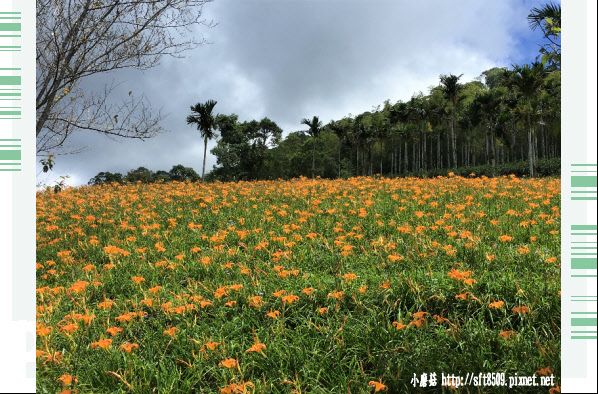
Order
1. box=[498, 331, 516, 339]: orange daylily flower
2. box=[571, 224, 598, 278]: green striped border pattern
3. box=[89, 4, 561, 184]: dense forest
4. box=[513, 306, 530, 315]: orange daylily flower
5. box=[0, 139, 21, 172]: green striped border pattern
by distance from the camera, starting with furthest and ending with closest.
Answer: box=[89, 4, 561, 184]: dense forest, box=[513, 306, 530, 315]: orange daylily flower, box=[498, 331, 516, 339]: orange daylily flower, box=[0, 139, 21, 172]: green striped border pattern, box=[571, 224, 598, 278]: green striped border pattern

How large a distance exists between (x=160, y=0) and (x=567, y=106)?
5.27 metres

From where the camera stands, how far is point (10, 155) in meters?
1.49

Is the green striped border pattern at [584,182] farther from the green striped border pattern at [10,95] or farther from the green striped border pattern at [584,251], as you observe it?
the green striped border pattern at [10,95]

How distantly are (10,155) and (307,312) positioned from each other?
2266mm

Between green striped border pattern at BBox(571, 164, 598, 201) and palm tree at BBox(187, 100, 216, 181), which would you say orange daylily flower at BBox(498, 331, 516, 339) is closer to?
green striped border pattern at BBox(571, 164, 598, 201)

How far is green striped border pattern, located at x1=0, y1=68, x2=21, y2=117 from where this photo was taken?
4.76 feet

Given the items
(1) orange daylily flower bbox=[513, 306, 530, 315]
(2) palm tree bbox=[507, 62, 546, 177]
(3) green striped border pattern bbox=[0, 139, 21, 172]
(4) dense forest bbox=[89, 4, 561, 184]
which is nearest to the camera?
(3) green striped border pattern bbox=[0, 139, 21, 172]

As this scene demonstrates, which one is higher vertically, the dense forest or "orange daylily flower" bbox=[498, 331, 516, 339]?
the dense forest

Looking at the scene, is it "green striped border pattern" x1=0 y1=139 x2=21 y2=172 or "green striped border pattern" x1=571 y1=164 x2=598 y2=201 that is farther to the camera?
"green striped border pattern" x1=0 y1=139 x2=21 y2=172

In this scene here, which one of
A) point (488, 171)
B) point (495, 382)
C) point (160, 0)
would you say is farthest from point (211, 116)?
point (495, 382)

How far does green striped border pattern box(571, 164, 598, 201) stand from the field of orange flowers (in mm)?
1213

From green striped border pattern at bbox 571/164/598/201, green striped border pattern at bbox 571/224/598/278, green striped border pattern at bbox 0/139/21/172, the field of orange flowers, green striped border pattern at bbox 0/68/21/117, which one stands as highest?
green striped border pattern at bbox 0/68/21/117

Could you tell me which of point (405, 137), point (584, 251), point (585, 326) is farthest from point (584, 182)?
point (405, 137)

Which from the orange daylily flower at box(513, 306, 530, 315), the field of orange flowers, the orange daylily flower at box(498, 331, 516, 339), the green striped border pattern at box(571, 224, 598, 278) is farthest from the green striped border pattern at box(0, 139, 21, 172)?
the orange daylily flower at box(513, 306, 530, 315)
